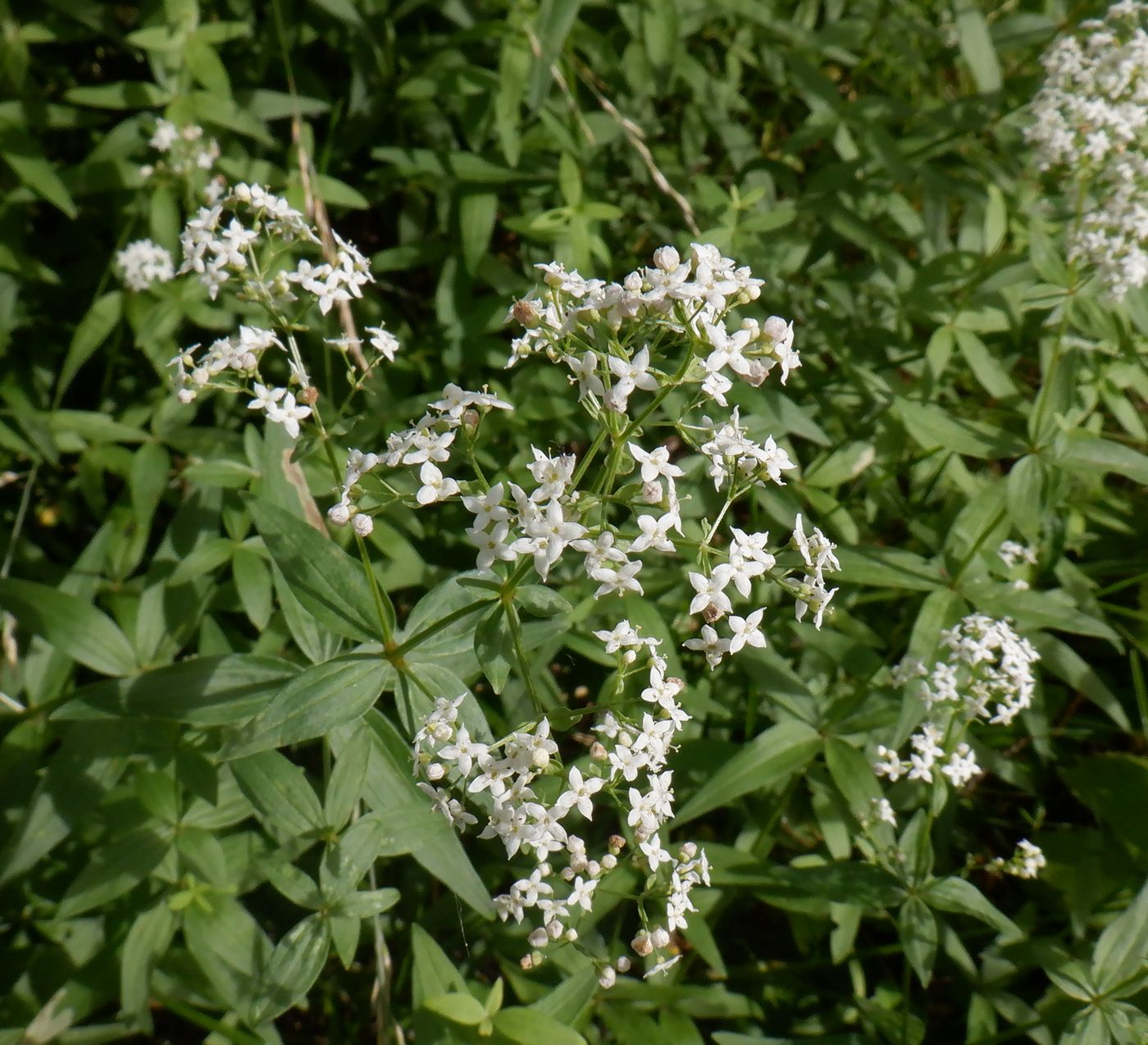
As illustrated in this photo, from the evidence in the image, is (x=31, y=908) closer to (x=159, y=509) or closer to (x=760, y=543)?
(x=159, y=509)

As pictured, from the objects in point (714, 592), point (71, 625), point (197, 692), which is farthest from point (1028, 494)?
point (71, 625)

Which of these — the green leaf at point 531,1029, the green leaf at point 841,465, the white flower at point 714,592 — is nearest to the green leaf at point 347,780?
the green leaf at point 531,1029

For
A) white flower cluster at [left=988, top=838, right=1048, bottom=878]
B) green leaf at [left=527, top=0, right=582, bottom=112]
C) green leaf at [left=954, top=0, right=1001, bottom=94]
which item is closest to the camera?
white flower cluster at [left=988, top=838, right=1048, bottom=878]

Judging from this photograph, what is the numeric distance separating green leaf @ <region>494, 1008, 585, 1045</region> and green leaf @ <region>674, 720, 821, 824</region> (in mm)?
919

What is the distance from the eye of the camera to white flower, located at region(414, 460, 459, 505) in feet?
9.66

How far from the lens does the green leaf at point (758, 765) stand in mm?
4234

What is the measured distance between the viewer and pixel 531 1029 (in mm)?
3637

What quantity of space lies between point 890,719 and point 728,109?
4190 millimetres

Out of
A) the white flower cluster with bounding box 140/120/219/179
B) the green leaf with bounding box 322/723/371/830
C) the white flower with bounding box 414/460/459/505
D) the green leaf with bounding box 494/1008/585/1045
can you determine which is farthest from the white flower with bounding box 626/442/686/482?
the white flower cluster with bounding box 140/120/219/179

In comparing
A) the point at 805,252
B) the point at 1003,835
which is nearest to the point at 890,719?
the point at 1003,835

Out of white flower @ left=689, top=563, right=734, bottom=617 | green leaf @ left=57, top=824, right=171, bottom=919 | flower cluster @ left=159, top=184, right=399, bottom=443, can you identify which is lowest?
green leaf @ left=57, top=824, right=171, bottom=919

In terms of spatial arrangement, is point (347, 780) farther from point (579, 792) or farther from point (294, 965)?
point (579, 792)

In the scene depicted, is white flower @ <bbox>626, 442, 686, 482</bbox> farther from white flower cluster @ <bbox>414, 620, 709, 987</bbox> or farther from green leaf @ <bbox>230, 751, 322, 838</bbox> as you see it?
green leaf @ <bbox>230, 751, 322, 838</bbox>

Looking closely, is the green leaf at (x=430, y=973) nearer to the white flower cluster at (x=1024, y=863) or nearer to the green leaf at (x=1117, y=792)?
the white flower cluster at (x=1024, y=863)
